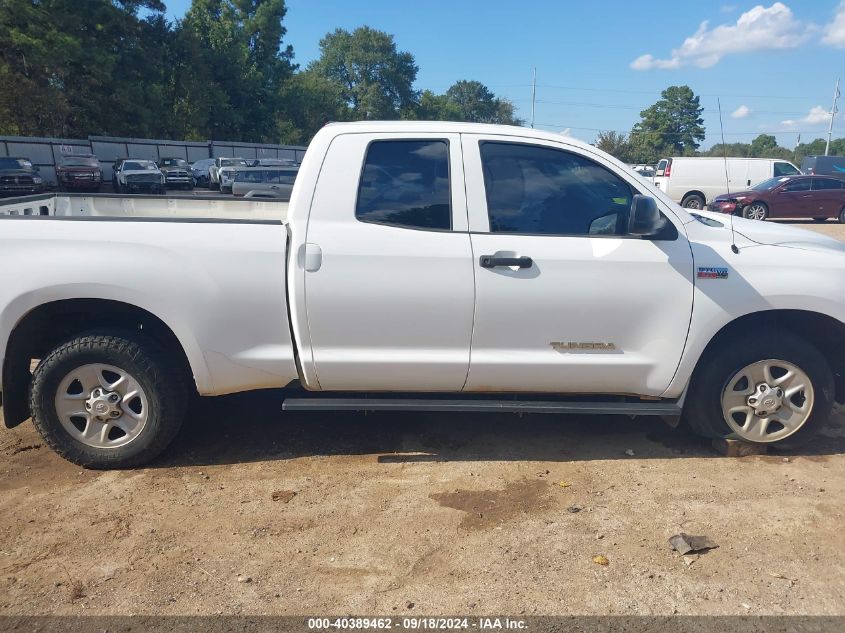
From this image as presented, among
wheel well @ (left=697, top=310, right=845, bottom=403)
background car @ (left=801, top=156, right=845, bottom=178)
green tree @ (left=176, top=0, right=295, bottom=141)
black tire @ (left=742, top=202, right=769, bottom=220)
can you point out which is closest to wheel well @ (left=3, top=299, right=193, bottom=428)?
wheel well @ (left=697, top=310, right=845, bottom=403)

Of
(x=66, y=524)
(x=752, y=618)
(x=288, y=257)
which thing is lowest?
(x=752, y=618)

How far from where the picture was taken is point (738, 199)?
19125 millimetres

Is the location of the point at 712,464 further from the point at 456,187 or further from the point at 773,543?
the point at 456,187

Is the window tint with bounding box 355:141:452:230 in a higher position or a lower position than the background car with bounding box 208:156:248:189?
lower

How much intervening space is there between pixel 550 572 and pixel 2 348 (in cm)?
312

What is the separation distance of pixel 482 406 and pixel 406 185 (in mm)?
1338

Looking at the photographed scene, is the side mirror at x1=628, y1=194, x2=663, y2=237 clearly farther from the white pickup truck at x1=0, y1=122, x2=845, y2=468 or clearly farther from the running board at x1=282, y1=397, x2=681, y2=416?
the running board at x1=282, y1=397, x2=681, y2=416

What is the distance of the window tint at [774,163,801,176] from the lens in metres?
22.2

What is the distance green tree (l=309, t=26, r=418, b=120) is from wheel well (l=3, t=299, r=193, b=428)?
270ft

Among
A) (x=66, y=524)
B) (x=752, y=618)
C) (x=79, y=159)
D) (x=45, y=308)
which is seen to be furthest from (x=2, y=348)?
(x=79, y=159)

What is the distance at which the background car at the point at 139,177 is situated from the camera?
2709cm

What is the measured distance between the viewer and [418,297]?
3451mm

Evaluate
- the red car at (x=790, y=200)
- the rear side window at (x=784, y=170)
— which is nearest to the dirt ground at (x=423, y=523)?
the red car at (x=790, y=200)

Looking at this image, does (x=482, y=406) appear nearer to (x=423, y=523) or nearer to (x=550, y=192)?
(x=423, y=523)
